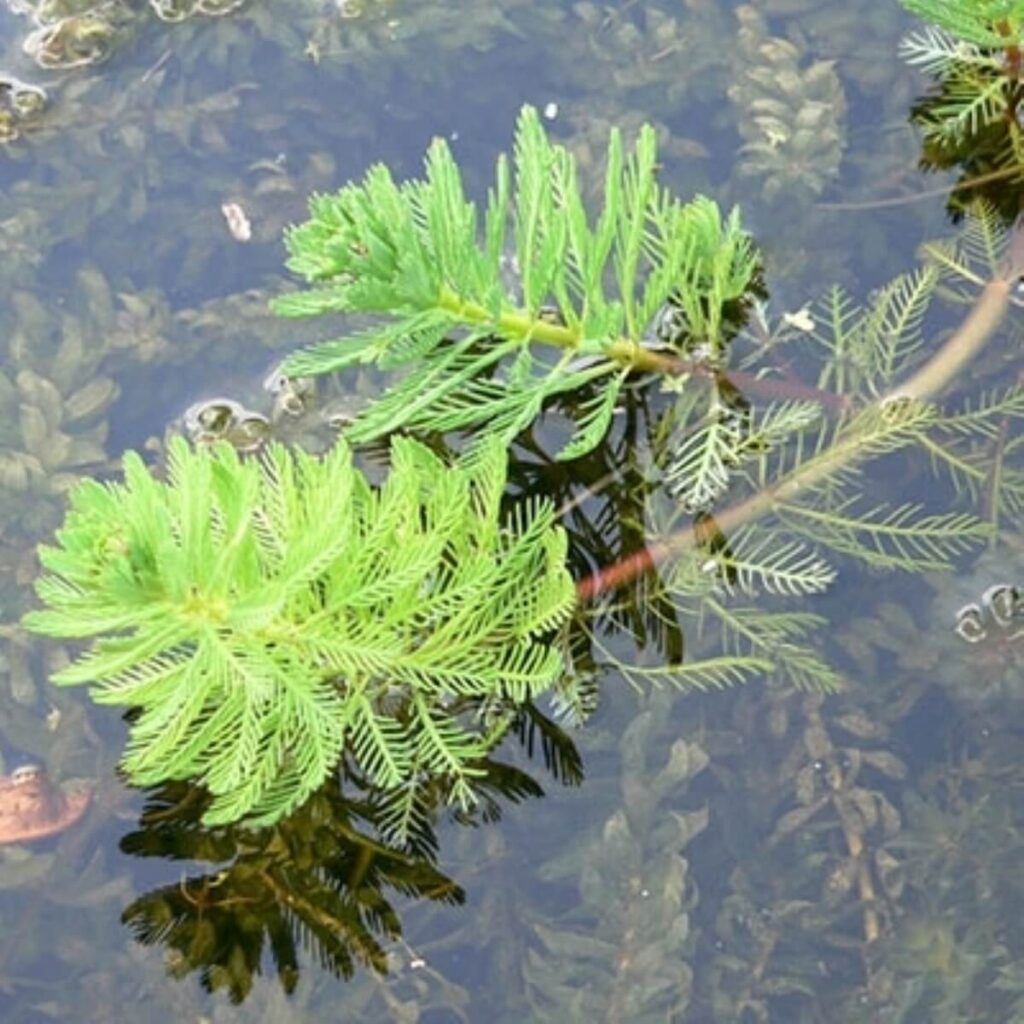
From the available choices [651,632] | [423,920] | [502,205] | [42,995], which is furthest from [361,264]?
[42,995]

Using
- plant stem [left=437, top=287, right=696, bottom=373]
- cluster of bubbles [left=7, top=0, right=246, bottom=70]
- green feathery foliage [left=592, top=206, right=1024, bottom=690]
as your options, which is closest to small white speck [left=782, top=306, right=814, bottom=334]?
green feathery foliage [left=592, top=206, right=1024, bottom=690]

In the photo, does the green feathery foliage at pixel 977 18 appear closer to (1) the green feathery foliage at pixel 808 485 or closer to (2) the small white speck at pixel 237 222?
(1) the green feathery foliage at pixel 808 485

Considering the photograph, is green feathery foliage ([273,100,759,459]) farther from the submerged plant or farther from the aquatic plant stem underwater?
the submerged plant

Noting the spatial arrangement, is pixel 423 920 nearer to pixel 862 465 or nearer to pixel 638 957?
pixel 638 957

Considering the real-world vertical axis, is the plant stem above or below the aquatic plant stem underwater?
above

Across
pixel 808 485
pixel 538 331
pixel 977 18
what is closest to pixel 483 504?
pixel 538 331

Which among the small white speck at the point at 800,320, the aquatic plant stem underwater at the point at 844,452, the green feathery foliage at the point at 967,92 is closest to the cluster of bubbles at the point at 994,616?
the aquatic plant stem underwater at the point at 844,452
